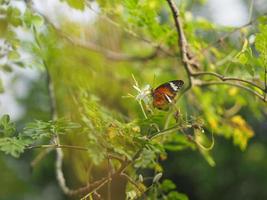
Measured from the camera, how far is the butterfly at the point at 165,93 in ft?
2.55

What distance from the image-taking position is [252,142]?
207 inches

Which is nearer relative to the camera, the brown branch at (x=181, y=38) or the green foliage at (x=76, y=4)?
the brown branch at (x=181, y=38)

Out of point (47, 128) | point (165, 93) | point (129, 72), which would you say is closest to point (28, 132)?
point (47, 128)

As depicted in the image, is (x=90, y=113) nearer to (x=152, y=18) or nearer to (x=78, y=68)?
(x=152, y=18)

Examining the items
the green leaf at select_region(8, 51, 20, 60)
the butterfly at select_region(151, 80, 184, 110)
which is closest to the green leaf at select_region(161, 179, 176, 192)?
the butterfly at select_region(151, 80, 184, 110)

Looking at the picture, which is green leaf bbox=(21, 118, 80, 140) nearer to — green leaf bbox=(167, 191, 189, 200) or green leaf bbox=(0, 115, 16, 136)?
green leaf bbox=(0, 115, 16, 136)

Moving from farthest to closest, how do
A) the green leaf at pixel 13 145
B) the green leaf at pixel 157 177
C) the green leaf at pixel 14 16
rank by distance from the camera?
1. the green leaf at pixel 14 16
2. the green leaf at pixel 157 177
3. the green leaf at pixel 13 145

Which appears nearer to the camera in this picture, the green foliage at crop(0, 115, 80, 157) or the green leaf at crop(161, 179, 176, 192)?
the green foliage at crop(0, 115, 80, 157)

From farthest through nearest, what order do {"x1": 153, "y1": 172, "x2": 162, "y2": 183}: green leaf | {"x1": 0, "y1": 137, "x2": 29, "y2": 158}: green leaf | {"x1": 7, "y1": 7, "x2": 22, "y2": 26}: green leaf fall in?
{"x1": 7, "y1": 7, "x2": 22, "y2": 26}: green leaf → {"x1": 153, "y1": 172, "x2": 162, "y2": 183}: green leaf → {"x1": 0, "y1": 137, "x2": 29, "y2": 158}: green leaf

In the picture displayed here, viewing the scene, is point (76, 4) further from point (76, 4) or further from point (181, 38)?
point (181, 38)

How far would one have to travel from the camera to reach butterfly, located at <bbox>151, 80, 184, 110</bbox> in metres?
0.78

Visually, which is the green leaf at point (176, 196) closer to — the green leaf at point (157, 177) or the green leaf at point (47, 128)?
the green leaf at point (157, 177)

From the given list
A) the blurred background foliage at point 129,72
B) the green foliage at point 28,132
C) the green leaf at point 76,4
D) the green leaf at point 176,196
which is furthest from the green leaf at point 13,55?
the green leaf at point 176,196

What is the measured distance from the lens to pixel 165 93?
778 mm
